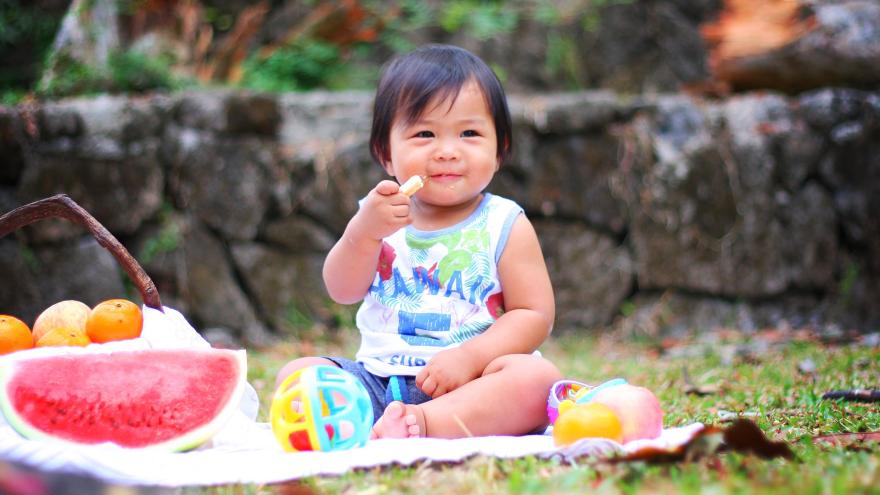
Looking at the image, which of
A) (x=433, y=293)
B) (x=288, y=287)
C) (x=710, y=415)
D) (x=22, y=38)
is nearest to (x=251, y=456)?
(x=433, y=293)

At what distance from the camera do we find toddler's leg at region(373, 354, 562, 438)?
7.25 ft

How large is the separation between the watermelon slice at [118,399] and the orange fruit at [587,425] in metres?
0.86

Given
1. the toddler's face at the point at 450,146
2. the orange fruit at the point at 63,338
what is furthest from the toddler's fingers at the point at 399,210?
the orange fruit at the point at 63,338

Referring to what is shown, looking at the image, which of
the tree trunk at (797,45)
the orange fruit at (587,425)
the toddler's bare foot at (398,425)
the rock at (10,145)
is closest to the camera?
the orange fruit at (587,425)

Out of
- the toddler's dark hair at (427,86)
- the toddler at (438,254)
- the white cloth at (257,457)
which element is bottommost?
the white cloth at (257,457)

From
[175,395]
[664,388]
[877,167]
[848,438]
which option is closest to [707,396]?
[664,388]

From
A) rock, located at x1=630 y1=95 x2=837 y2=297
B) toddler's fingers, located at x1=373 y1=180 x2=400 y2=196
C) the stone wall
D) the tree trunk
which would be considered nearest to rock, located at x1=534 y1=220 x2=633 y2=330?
the stone wall

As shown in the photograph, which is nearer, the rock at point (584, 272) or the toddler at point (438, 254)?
the toddler at point (438, 254)

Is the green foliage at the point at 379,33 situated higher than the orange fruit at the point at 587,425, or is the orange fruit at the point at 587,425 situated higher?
the green foliage at the point at 379,33

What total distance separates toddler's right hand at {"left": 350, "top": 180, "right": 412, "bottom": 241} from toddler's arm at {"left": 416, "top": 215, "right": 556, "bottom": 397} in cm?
40

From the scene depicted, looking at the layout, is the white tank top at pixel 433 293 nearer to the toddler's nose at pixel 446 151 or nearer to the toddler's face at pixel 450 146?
the toddler's face at pixel 450 146

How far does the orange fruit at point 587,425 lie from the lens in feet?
6.42

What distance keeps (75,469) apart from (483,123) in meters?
1.53

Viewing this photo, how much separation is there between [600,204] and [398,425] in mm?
3625
